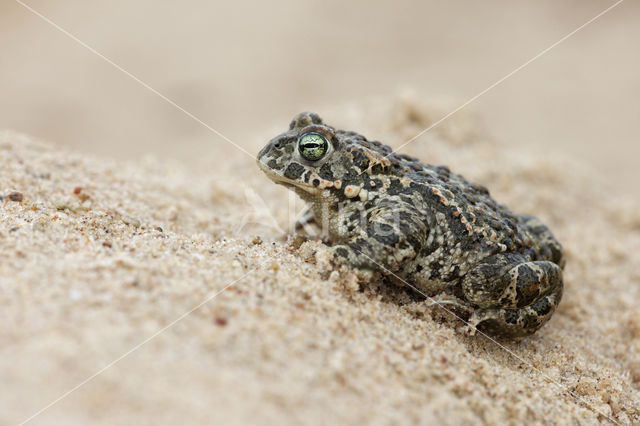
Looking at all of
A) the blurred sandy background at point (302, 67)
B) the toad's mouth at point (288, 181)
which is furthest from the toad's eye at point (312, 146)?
the blurred sandy background at point (302, 67)

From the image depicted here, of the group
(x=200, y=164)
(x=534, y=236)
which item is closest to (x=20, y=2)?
(x=200, y=164)

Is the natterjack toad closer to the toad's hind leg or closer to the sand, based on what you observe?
the toad's hind leg

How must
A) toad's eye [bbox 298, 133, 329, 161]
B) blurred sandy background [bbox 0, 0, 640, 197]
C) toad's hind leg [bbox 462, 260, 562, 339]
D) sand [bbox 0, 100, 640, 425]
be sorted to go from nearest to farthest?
sand [bbox 0, 100, 640, 425]
toad's hind leg [bbox 462, 260, 562, 339]
toad's eye [bbox 298, 133, 329, 161]
blurred sandy background [bbox 0, 0, 640, 197]

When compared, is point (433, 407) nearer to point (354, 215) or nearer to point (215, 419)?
point (215, 419)

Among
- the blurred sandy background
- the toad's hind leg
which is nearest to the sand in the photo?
the toad's hind leg

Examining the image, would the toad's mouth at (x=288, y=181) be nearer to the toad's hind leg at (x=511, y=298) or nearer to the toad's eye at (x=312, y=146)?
the toad's eye at (x=312, y=146)

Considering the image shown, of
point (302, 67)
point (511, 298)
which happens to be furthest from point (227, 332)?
point (302, 67)
